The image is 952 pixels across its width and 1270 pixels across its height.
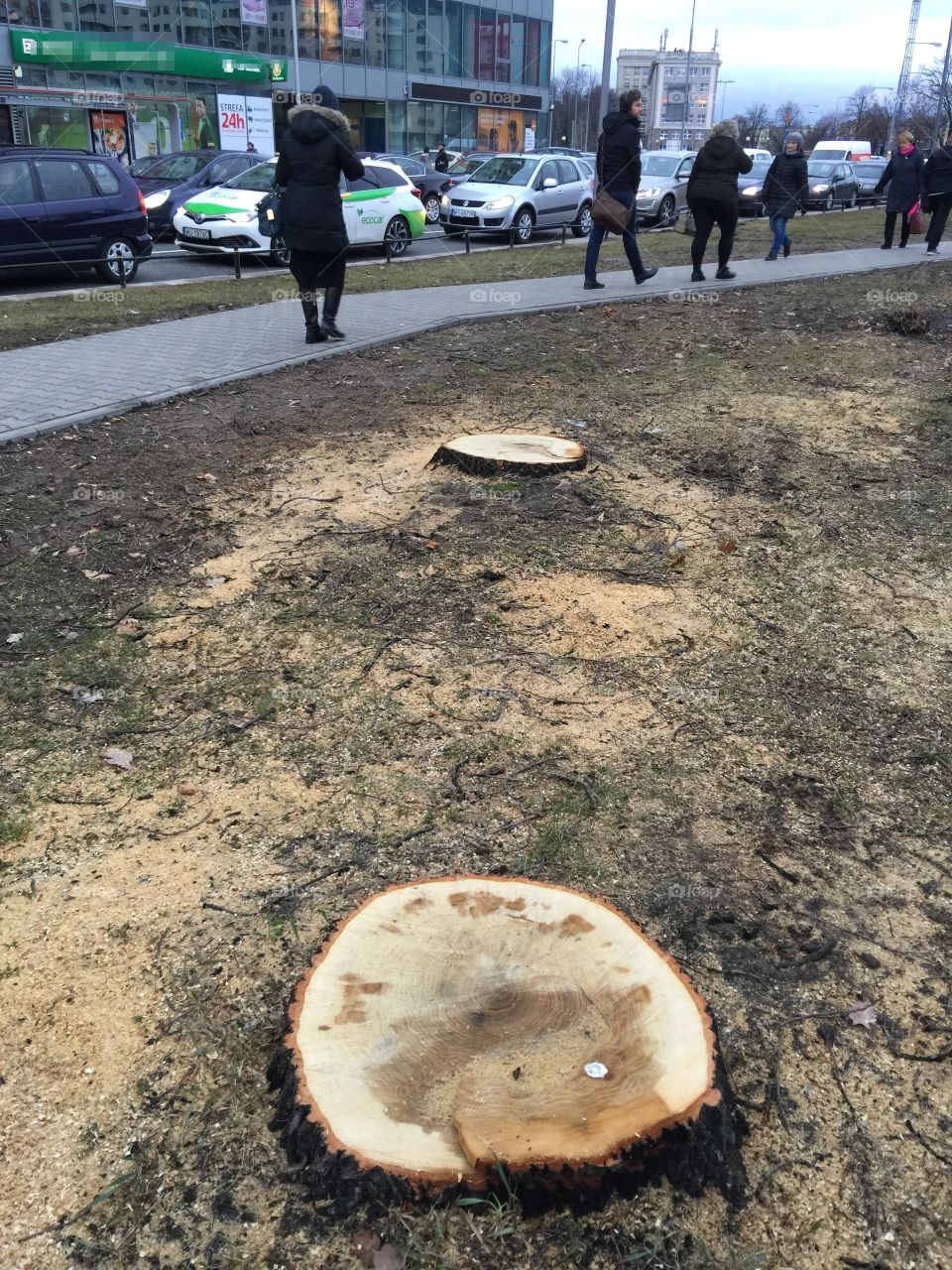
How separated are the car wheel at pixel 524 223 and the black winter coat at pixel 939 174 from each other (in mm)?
7191

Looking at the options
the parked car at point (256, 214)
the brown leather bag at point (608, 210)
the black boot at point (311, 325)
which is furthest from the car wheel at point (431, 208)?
the black boot at point (311, 325)

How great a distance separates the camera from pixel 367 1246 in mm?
1906

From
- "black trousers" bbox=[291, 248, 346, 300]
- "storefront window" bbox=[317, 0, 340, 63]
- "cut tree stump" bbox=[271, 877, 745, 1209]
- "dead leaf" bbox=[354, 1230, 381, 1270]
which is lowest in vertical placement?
"dead leaf" bbox=[354, 1230, 381, 1270]

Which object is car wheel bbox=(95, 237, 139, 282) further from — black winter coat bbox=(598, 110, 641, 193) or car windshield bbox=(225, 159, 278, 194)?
black winter coat bbox=(598, 110, 641, 193)

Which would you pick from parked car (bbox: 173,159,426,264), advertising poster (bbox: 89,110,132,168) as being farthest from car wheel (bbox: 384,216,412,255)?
advertising poster (bbox: 89,110,132,168)

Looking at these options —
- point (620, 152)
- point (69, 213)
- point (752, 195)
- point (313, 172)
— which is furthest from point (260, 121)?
point (313, 172)

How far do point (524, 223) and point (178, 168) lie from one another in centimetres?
671

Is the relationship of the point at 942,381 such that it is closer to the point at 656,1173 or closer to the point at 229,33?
the point at 656,1173

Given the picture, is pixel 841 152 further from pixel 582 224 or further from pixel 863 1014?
pixel 863 1014

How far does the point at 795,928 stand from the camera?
271 centimetres

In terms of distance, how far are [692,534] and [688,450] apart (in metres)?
1.51

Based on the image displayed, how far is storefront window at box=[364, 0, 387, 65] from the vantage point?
153ft

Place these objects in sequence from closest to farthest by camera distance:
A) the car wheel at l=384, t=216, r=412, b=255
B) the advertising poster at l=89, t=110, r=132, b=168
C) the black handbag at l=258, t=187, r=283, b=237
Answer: the black handbag at l=258, t=187, r=283, b=237 < the car wheel at l=384, t=216, r=412, b=255 < the advertising poster at l=89, t=110, r=132, b=168

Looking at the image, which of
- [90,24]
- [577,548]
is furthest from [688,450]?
[90,24]
